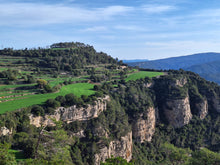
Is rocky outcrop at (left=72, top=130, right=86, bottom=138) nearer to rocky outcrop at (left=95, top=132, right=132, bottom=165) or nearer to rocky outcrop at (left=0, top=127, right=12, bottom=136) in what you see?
rocky outcrop at (left=95, top=132, right=132, bottom=165)

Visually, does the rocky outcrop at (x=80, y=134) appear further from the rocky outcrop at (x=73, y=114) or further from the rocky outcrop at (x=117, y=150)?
the rocky outcrop at (x=117, y=150)

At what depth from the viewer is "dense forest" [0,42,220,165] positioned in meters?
30.5

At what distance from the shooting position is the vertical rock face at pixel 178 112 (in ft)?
268

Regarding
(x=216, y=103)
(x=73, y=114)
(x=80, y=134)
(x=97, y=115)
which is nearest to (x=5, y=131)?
(x=73, y=114)

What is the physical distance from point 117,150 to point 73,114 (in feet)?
50.8

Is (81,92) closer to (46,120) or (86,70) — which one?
(46,120)

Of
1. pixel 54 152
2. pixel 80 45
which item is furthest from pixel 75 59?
pixel 54 152

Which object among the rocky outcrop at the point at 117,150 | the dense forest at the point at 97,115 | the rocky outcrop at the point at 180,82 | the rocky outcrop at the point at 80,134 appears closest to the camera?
the dense forest at the point at 97,115

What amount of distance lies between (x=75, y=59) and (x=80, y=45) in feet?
128

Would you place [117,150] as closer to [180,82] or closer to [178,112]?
[178,112]

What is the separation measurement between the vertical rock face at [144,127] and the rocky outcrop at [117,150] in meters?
11.4

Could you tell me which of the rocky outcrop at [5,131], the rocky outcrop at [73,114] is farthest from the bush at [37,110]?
the rocky outcrop at [5,131]

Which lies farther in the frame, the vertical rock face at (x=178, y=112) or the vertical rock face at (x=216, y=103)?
the vertical rock face at (x=216, y=103)

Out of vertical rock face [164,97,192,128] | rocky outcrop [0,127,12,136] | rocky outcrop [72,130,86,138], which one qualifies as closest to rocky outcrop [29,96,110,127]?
rocky outcrop [72,130,86,138]
